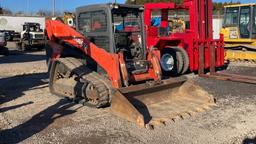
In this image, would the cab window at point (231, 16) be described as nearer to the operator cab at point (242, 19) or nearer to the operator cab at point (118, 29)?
the operator cab at point (242, 19)

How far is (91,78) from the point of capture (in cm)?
852

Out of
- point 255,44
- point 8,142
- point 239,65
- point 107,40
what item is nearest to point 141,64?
point 107,40

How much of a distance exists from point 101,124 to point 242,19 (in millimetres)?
12861

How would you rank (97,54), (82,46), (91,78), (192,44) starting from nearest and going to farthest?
(91,78) → (97,54) → (82,46) → (192,44)

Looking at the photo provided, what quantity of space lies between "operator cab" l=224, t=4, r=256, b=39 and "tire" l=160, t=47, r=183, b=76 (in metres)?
5.95

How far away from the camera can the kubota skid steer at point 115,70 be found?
8.11m

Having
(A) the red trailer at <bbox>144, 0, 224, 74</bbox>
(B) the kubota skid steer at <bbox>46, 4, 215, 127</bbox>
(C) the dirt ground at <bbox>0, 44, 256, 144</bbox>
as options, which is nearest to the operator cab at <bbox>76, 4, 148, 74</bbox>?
(B) the kubota skid steer at <bbox>46, 4, 215, 127</bbox>

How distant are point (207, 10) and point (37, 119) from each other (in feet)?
28.1

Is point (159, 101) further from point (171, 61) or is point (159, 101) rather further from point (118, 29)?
point (171, 61)

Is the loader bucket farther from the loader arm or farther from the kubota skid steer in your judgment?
the loader arm

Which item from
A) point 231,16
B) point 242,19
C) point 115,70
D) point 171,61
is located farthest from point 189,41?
point 231,16

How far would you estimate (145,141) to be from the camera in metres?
6.41

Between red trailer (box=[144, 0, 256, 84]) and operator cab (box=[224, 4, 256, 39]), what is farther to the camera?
operator cab (box=[224, 4, 256, 39])

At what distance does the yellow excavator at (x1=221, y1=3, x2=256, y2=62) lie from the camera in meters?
17.5
